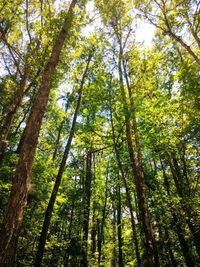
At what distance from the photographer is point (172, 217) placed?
40.5 ft

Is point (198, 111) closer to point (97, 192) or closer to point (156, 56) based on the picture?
point (156, 56)

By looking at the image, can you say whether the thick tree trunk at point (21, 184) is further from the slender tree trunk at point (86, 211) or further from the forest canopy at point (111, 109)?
the slender tree trunk at point (86, 211)

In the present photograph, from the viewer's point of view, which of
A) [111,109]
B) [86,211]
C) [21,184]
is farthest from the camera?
[86,211]

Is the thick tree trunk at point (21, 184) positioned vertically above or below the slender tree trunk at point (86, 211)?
below

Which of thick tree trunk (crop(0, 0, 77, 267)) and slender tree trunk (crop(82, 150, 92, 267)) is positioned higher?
slender tree trunk (crop(82, 150, 92, 267))

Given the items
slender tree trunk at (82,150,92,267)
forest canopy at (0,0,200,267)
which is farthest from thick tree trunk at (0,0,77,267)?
slender tree trunk at (82,150,92,267)

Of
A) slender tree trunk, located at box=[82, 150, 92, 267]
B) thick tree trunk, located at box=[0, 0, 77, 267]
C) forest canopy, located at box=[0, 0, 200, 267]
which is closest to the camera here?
thick tree trunk, located at box=[0, 0, 77, 267]

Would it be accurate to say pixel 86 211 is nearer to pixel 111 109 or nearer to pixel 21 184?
pixel 111 109

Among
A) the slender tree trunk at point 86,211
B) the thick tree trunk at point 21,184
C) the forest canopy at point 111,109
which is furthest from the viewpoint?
the slender tree trunk at point 86,211

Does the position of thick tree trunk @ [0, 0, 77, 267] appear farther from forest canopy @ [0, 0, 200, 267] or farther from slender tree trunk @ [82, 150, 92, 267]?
slender tree trunk @ [82, 150, 92, 267]

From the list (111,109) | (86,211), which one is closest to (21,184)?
(111,109)

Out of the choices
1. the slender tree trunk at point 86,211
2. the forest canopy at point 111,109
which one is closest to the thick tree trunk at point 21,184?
the forest canopy at point 111,109

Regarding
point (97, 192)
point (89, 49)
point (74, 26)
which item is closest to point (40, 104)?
point (74, 26)

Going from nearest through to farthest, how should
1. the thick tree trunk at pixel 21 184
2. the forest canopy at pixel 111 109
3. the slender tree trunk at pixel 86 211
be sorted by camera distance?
the thick tree trunk at pixel 21 184 < the forest canopy at pixel 111 109 < the slender tree trunk at pixel 86 211
